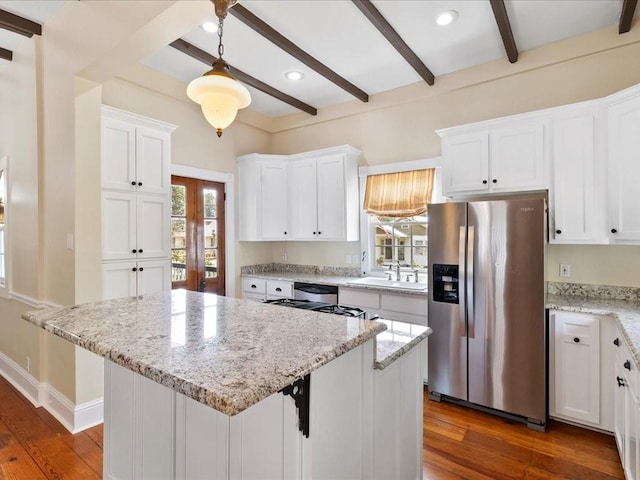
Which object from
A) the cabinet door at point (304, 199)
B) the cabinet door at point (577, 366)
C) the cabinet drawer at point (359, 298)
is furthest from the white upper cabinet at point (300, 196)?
the cabinet door at point (577, 366)

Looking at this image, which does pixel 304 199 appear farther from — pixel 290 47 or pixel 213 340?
pixel 213 340

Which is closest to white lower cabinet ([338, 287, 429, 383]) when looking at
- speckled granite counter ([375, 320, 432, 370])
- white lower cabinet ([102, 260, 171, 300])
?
speckled granite counter ([375, 320, 432, 370])

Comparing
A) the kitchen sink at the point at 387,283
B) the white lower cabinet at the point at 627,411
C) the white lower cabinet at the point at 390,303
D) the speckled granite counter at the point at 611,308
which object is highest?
the kitchen sink at the point at 387,283

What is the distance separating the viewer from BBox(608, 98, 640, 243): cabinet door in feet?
7.77

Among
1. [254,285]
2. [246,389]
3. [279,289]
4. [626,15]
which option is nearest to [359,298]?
[279,289]

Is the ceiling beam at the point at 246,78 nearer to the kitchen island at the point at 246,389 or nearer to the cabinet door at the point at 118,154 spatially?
the cabinet door at the point at 118,154

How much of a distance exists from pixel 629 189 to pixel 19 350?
5.21 metres

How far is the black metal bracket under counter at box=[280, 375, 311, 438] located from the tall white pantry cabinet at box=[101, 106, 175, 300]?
237cm

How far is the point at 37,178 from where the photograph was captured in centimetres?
288

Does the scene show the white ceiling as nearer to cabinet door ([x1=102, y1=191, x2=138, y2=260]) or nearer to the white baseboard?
cabinet door ([x1=102, y1=191, x2=138, y2=260])

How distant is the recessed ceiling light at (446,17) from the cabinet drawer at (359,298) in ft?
7.66

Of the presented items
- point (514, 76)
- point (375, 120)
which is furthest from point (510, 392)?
point (375, 120)

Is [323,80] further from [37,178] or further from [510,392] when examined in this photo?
[510,392]

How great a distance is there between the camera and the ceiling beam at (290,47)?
2514 mm
